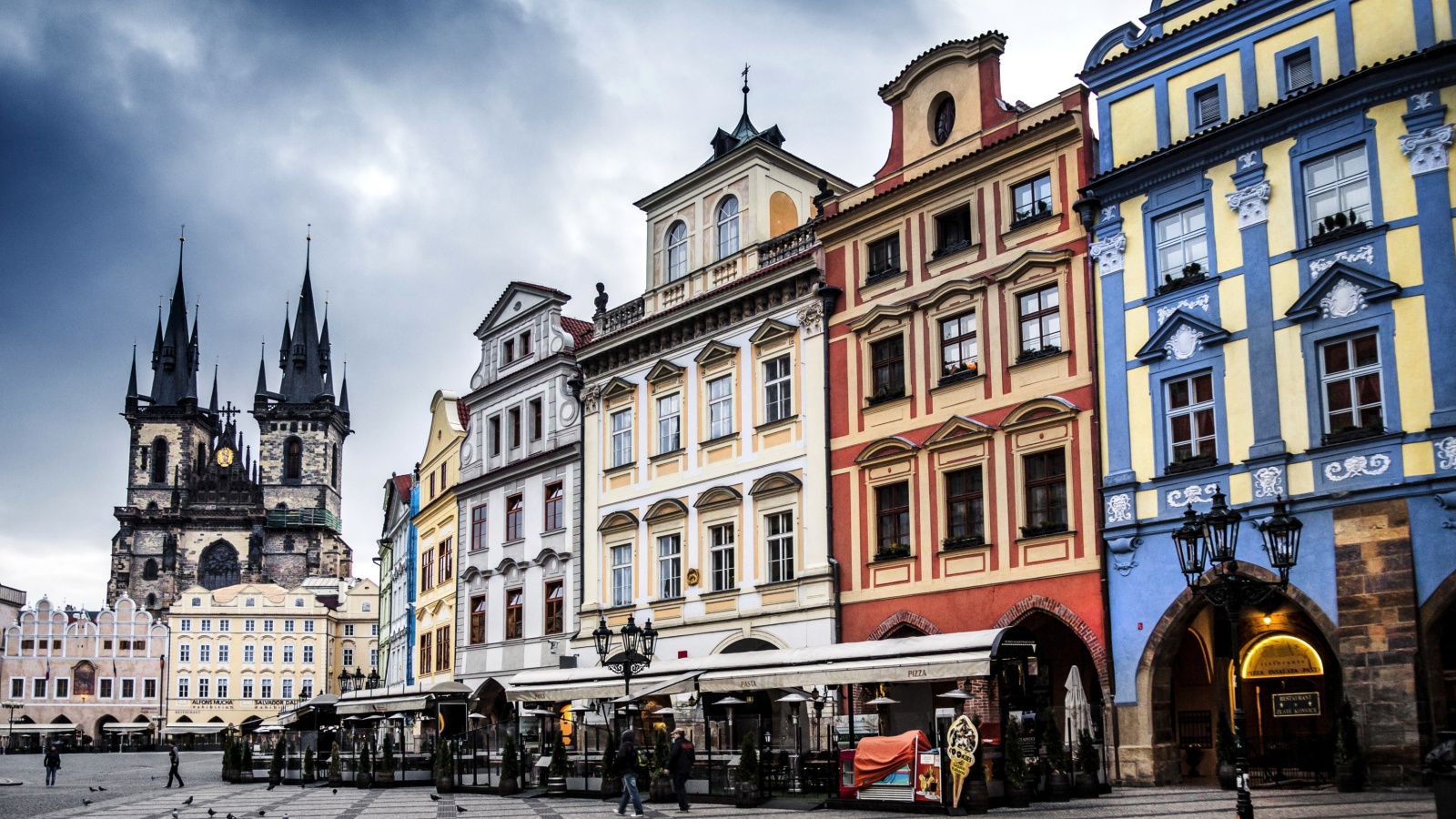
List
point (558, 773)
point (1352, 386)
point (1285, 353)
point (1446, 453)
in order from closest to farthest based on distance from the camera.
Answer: point (1446, 453), point (1352, 386), point (1285, 353), point (558, 773)

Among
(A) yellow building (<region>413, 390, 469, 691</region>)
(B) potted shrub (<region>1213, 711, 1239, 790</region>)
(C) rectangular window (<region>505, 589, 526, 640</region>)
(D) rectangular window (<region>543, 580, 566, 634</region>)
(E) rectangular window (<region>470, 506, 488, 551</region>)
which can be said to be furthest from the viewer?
(A) yellow building (<region>413, 390, 469, 691</region>)

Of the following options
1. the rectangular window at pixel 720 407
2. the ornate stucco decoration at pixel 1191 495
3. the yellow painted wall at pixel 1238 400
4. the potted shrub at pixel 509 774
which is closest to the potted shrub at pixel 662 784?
the potted shrub at pixel 509 774

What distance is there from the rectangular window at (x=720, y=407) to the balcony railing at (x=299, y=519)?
13393cm

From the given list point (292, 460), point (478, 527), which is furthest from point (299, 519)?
point (478, 527)

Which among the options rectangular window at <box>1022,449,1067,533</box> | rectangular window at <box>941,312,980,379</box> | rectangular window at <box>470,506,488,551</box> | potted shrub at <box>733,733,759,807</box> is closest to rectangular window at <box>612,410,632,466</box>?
rectangular window at <box>470,506,488,551</box>

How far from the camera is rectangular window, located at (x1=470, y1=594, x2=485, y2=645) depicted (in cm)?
4619

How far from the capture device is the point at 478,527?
156ft

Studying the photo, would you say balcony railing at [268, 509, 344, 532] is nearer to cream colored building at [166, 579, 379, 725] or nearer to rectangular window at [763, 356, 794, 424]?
cream colored building at [166, 579, 379, 725]

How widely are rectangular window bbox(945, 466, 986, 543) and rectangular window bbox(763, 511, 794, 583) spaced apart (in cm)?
494

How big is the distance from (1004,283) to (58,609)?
122235mm

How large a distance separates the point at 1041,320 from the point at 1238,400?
4998mm

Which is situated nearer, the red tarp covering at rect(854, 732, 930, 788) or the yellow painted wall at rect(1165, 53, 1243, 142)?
the red tarp covering at rect(854, 732, 930, 788)

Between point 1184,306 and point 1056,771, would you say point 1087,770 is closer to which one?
point 1056,771

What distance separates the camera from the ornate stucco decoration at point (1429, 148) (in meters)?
22.8
